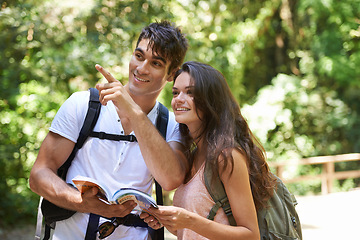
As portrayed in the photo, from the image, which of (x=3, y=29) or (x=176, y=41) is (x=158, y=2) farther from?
(x=176, y=41)

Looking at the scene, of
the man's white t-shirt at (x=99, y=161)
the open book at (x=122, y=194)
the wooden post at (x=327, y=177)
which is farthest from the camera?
the wooden post at (x=327, y=177)

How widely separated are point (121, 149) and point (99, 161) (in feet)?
0.39

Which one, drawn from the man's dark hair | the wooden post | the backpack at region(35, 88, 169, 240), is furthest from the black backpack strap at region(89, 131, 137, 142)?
the wooden post

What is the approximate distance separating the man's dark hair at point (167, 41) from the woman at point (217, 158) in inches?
8.2

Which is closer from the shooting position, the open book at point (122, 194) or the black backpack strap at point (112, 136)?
the open book at point (122, 194)

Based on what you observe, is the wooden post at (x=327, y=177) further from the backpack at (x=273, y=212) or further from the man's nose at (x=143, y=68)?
the man's nose at (x=143, y=68)

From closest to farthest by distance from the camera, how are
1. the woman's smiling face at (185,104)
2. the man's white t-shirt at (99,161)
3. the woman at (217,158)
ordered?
the woman at (217,158) < the woman's smiling face at (185,104) < the man's white t-shirt at (99,161)

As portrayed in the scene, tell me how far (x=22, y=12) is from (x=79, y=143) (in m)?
3.87

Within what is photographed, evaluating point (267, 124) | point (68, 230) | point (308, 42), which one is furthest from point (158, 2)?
point (308, 42)

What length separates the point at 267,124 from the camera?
12.4 m

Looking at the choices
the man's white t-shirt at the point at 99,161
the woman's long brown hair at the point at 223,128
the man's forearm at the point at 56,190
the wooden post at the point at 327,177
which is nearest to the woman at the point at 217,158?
the woman's long brown hair at the point at 223,128

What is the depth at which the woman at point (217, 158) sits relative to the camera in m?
1.78

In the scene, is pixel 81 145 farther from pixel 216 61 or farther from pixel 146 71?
pixel 216 61

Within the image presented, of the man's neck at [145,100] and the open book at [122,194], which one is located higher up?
the man's neck at [145,100]
